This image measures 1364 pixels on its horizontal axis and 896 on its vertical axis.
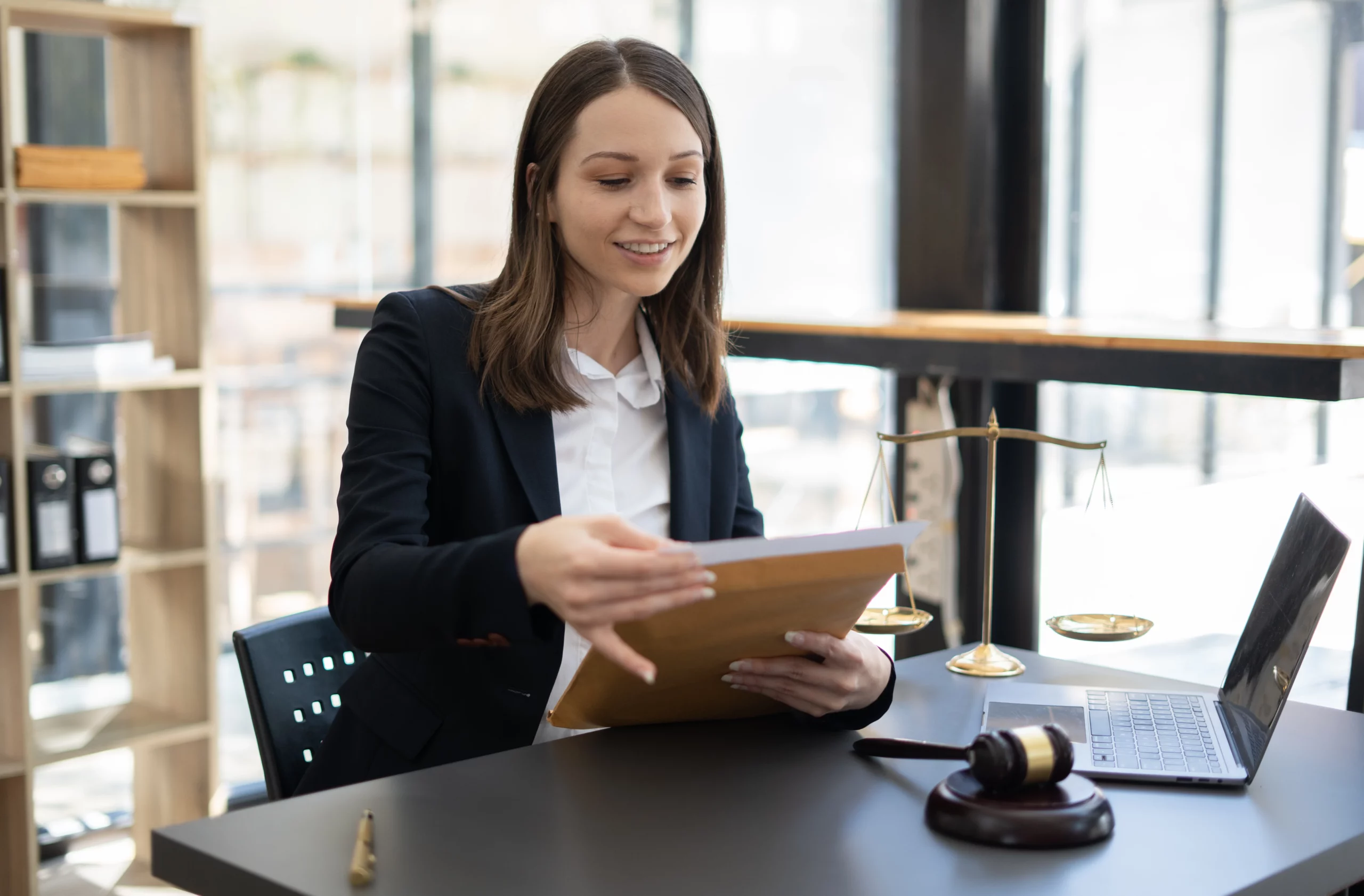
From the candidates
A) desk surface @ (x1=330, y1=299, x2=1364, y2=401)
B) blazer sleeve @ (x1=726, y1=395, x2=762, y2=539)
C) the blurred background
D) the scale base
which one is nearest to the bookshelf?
the blurred background

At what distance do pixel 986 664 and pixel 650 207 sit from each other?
2.33ft

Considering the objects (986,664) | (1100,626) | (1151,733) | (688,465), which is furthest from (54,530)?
(1151,733)

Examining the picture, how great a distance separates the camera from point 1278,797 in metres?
1.30

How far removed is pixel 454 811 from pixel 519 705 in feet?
1.10

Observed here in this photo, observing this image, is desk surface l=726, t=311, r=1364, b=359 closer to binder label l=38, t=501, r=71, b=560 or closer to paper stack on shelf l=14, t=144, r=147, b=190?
paper stack on shelf l=14, t=144, r=147, b=190

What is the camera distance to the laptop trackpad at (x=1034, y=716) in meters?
1.49

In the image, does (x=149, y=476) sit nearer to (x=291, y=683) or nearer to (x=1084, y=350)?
(x=291, y=683)

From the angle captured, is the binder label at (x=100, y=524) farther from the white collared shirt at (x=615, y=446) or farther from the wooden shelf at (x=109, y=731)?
the white collared shirt at (x=615, y=446)

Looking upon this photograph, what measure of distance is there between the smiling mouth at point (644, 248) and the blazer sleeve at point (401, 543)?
0.83 feet

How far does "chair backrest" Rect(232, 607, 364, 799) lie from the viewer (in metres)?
1.65

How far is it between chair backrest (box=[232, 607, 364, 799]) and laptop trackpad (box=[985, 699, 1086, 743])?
0.74m

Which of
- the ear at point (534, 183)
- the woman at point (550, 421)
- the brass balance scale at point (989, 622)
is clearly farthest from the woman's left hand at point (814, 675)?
the ear at point (534, 183)

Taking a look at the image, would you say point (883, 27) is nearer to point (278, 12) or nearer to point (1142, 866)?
point (278, 12)

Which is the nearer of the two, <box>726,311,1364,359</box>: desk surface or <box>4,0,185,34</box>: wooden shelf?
<box>726,311,1364,359</box>: desk surface
